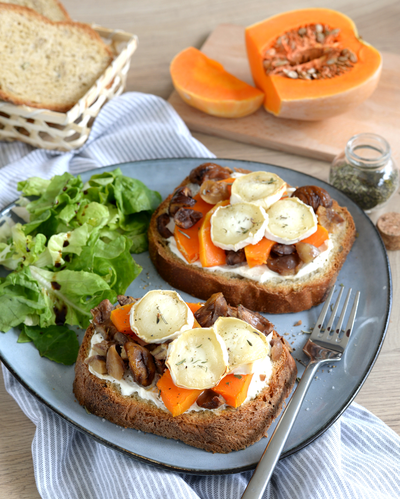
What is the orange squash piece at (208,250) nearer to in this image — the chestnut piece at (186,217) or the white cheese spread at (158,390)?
the chestnut piece at (186,217)

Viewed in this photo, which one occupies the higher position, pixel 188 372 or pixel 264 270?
pixel 188 372

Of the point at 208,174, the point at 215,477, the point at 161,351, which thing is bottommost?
the point at 215,477

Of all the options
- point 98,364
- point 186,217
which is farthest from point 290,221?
point 98,364

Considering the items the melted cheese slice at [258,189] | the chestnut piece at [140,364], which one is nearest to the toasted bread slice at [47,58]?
the melted cheese slice at [258,189]

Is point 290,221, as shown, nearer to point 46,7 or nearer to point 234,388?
point 234,388

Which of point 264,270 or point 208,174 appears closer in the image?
point 264,270

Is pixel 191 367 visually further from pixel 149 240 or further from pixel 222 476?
pixel 149 240
